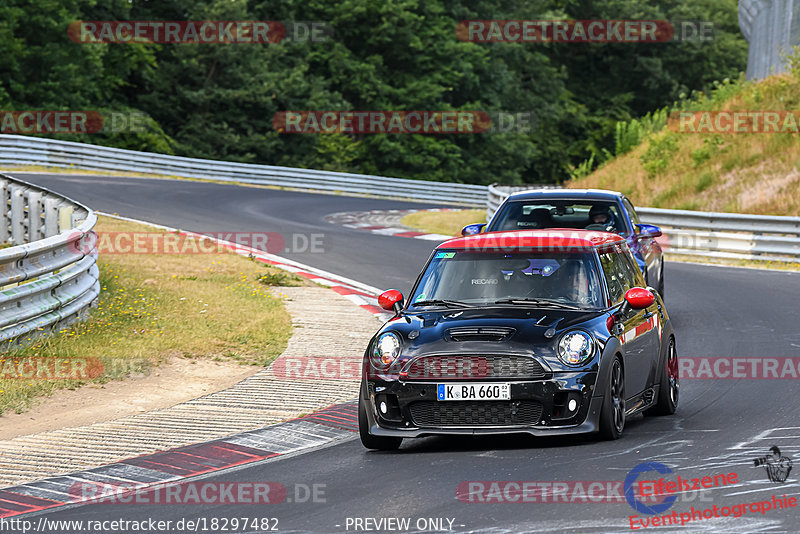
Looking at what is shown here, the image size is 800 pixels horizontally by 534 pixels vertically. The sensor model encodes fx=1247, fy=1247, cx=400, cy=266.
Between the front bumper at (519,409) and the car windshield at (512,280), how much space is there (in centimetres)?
92

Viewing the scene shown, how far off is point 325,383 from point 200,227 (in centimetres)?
1629

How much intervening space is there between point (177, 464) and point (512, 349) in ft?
7.92

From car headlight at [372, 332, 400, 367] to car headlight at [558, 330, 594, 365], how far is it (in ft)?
3.75

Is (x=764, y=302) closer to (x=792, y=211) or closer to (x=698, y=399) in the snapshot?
(x=698, y=399)

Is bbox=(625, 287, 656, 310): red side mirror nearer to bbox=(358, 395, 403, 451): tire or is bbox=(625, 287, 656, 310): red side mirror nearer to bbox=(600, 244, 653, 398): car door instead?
bbox=(600, 244, 653, 398): car door

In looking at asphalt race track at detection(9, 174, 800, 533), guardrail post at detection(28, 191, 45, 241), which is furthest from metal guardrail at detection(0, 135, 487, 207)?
asphalt race track at detection(9, 174, 800, 533)

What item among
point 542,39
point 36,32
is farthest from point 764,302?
point 542,39

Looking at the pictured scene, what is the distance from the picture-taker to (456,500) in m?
7.04

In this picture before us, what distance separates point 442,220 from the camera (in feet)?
109

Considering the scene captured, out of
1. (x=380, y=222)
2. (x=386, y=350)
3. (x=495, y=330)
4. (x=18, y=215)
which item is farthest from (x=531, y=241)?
(x=380, y=222)

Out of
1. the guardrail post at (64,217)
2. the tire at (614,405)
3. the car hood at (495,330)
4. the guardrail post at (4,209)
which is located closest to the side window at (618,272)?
the car hood at (495,330)

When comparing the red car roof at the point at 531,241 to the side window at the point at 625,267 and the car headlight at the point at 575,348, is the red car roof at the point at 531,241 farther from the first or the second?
the car headlight at the point at 575,348

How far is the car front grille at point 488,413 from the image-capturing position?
842 centimetres

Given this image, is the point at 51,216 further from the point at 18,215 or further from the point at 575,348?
the point at 575,348
